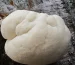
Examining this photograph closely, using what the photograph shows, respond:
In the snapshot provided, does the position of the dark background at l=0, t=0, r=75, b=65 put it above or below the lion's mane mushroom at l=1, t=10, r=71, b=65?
below

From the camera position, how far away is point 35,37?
951 millimetres

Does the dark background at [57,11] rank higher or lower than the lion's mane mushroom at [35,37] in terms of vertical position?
lower

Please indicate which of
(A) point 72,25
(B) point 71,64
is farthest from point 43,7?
(B) point 71,64

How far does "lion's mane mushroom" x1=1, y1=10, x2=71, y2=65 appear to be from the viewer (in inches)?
37.6

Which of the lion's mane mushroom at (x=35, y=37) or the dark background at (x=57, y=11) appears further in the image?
the dark background at (x=57, y=11)

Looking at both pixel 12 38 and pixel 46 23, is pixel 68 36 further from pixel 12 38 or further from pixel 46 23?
pixel 12 38

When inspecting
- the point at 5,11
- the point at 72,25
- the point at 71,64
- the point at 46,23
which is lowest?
the point at 71,64

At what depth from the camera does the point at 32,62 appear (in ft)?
3.28

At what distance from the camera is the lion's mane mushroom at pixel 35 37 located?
3.14 feet

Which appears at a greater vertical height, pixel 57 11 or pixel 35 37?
pixel 35 37

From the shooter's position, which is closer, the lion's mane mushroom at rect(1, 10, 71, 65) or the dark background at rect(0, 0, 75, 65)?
the lion's mane mushroom at rect(1, 10, 71, 65)

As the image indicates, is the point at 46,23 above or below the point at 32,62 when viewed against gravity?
above

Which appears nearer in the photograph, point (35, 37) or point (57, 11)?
point (35, 37)

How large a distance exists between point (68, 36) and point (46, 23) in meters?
0.14
